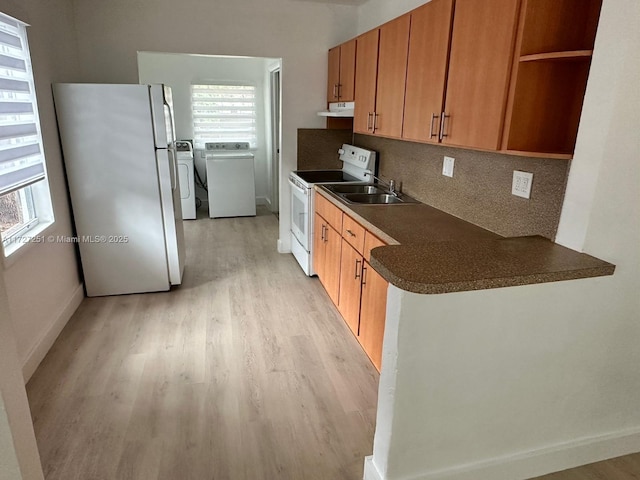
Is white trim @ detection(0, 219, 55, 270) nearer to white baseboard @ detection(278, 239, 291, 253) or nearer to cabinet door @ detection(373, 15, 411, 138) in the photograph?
white baseboard @ detection(278, 239, 291, 253)

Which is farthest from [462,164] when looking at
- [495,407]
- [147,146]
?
[147,146]

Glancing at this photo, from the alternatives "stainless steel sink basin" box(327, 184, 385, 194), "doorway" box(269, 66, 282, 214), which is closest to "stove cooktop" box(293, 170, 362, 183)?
"stainless steel sink basin" box(327, 184, 385, 194)

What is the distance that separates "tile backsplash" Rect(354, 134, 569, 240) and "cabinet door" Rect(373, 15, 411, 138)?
31 cm

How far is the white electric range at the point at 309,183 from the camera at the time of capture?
11.6 feet

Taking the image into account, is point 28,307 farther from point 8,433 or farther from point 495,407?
point 495,407

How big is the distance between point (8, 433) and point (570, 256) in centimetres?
185

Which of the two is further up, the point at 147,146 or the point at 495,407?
the point at 147,146

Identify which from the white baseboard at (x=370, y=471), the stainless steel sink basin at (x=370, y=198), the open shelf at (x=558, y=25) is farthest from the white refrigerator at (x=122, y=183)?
the open shelf at (x=558, y=25)

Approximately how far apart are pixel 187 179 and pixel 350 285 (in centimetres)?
365

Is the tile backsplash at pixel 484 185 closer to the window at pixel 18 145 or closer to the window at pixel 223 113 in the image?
the window at pixel 18 145

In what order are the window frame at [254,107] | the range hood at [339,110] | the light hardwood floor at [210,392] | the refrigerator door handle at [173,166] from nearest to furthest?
1. the light hardwood floor at [210,392]
2. the refrigerator door handle at [173,166]
3. the range hood at [339,110]
4. the window frame at [254,107]

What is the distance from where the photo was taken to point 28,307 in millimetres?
2391

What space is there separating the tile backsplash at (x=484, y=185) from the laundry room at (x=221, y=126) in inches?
116

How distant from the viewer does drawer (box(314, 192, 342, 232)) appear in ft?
9.29
